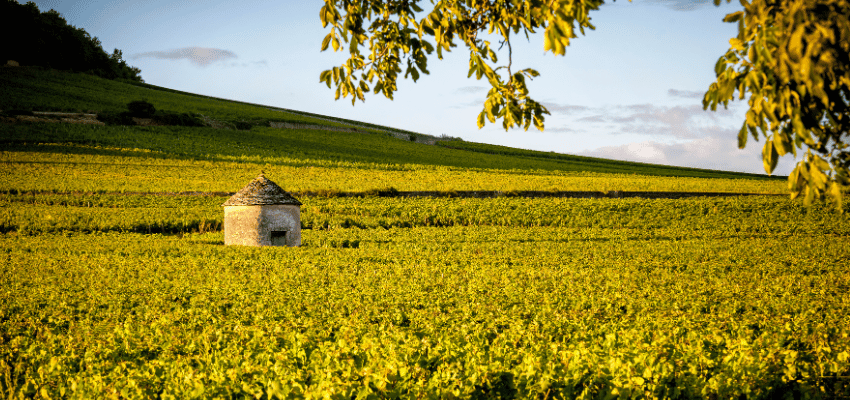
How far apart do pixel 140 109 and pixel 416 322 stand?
71018mm

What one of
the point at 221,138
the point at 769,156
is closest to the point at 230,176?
the point at 221,138

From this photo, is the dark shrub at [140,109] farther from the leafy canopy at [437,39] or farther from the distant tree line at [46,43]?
the leafy canopy at [437,39]

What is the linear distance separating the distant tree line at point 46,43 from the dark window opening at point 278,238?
82571 millimetres

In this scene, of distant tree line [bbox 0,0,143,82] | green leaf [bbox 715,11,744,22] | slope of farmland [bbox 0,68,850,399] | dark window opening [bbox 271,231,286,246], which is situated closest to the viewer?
green leaf [bbox 715,11,744,22]

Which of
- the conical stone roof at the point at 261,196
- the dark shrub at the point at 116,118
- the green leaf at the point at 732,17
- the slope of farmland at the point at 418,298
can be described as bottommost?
the slope of farmland at the point at 418,298

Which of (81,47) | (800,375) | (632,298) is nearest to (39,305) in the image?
(632,298)

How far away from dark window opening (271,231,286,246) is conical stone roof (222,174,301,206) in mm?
1262

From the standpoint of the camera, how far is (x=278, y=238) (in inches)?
938

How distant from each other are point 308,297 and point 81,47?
108 m

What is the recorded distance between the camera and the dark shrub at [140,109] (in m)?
70.2

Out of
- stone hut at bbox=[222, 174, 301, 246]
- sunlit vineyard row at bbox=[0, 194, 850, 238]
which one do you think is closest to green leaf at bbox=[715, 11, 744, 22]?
stone hut at bbox=[222, 174, 301, 246]

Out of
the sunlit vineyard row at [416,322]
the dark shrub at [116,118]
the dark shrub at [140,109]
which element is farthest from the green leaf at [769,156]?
the dark shrub at [140,109]

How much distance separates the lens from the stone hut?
2339 cm

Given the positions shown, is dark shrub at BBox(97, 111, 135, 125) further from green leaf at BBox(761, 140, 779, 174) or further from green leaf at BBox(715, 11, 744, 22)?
green leaf at BBox(761, 140, 779, 174)
